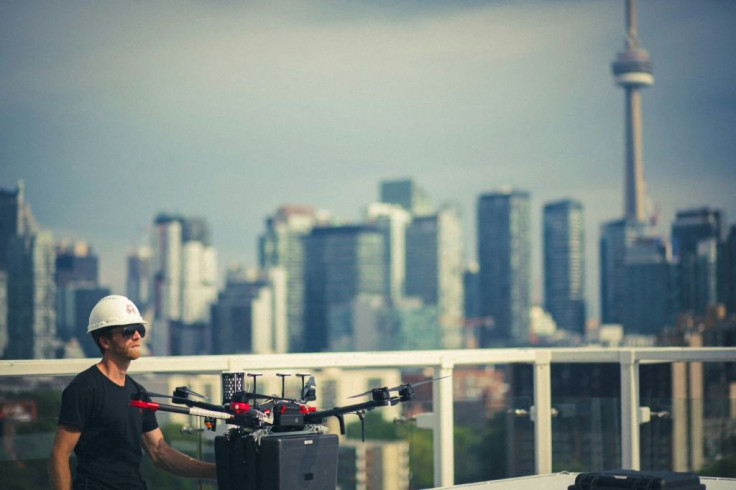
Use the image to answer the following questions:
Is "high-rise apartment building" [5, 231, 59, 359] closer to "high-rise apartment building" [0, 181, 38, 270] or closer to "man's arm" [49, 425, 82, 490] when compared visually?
"high-rise apartment building" [0, 181, 38, 270]

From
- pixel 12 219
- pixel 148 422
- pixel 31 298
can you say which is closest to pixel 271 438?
pixel 148 422

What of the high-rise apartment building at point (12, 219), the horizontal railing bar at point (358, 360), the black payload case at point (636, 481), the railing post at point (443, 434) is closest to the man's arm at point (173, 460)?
the horizontal railing bar at point (358, 360)

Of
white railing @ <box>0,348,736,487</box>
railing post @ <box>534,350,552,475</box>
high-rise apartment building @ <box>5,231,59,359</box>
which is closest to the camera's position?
white railing @ <box>0,348,736,487</box>

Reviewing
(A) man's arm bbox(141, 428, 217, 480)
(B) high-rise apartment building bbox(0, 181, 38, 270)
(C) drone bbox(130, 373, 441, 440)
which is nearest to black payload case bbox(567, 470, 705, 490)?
(C) drone bbox(130, 373, 441, 440)

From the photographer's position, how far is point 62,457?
4.80m

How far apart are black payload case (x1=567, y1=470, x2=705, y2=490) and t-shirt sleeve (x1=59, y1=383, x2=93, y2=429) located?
2390 millimetres

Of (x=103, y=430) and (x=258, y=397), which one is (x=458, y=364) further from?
(x=103, y=430)

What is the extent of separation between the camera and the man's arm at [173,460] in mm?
5398

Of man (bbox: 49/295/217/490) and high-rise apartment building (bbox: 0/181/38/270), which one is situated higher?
high-rise apartment building (bbox: 0/181/38/270)

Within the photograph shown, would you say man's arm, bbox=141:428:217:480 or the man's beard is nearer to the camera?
the man's beard

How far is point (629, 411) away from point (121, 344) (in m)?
4.40

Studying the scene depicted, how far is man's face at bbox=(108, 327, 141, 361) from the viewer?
16.6 feet

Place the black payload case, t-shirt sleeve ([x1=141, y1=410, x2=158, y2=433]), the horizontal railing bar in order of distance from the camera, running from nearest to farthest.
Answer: t-shirt sleeve ([x1=141, y1=410, x2=158, y2=433]), the black payload case, the horizontal railing bar

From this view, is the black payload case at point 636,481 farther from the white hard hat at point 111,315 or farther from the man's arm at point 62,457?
the man's arm at point 62,457
